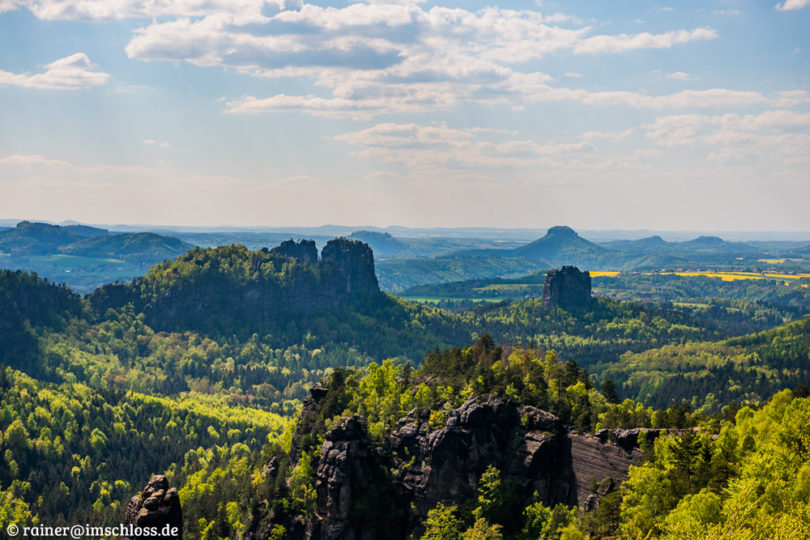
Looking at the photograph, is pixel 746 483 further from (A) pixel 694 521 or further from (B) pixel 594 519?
(B) pixel 594 519

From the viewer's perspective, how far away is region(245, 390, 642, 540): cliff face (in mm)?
94562

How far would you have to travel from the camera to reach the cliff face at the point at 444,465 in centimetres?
9456

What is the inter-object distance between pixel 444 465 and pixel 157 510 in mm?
50982

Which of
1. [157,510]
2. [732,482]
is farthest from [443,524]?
[157,510]

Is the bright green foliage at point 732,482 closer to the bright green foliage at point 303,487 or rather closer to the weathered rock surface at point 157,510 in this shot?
the weathered rock surface at point 157,510

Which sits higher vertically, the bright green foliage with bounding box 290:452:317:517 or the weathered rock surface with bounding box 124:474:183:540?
the weathered rock surface with bounding box 124:474:183:540

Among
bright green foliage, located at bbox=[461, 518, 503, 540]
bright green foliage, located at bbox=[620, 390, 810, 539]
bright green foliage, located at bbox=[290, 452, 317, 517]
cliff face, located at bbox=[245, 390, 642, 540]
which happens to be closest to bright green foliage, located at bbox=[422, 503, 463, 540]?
cliff face, located at bbox=[245, 390, 642, 540]

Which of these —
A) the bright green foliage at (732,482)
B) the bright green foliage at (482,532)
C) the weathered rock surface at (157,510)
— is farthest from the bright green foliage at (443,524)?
the weathered rock surface at (157,510)

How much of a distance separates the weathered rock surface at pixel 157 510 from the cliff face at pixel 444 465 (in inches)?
1736

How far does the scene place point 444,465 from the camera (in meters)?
103

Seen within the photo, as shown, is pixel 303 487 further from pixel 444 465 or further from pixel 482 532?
pixel 482 532

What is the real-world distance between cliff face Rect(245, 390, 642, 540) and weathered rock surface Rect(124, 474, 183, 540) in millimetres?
44093

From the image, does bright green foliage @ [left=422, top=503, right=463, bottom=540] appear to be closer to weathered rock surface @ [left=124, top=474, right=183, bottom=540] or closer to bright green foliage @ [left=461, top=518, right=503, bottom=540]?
bright green foliage @ [left=461, top=518, right=503, bottom=540]

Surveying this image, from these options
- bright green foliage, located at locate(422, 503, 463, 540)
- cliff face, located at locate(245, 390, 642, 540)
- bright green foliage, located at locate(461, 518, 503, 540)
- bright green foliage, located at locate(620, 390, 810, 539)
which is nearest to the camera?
bright green foliage, located at locate(620, 390, 810, 539)
